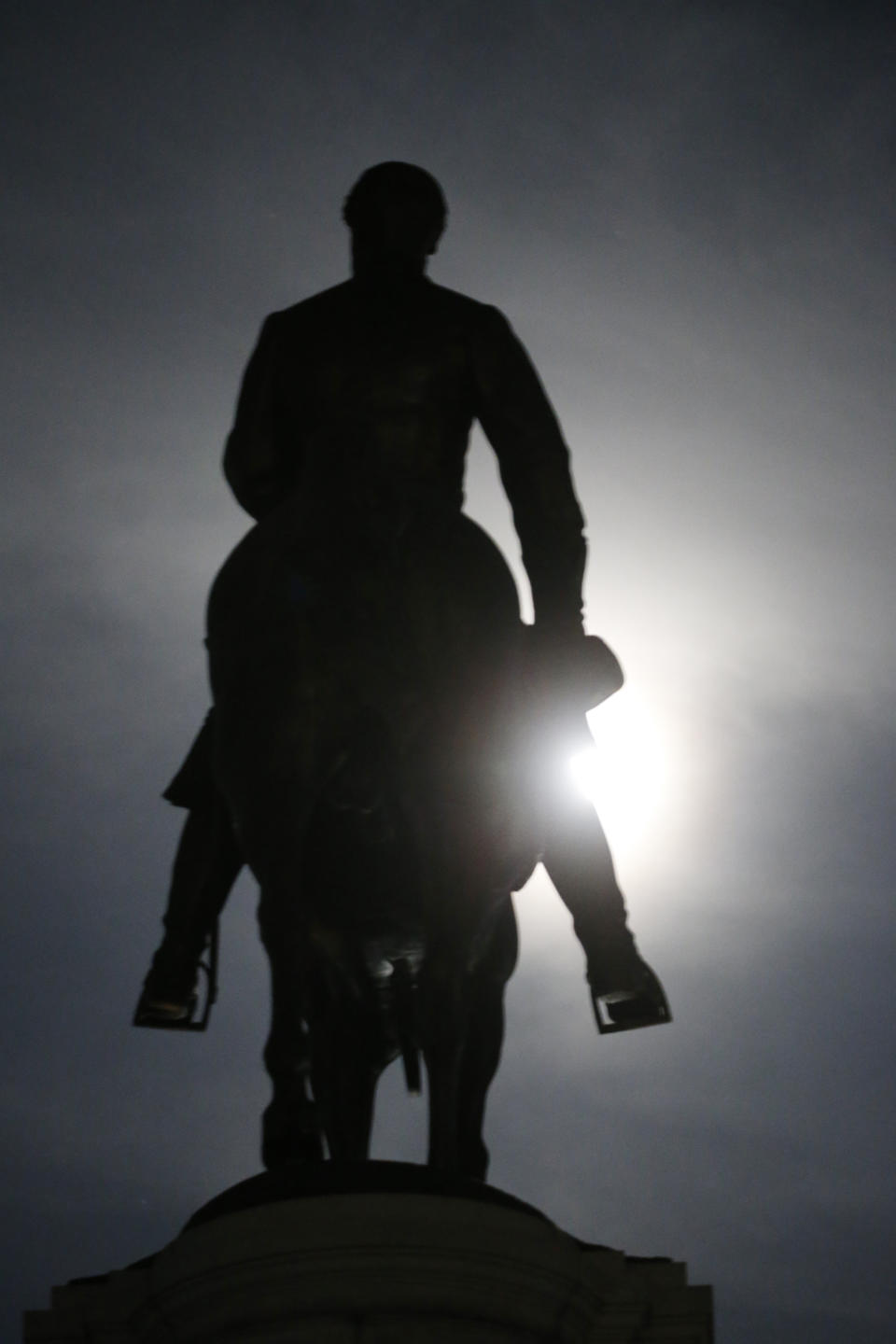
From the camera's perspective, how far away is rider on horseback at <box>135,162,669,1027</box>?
8.70 m

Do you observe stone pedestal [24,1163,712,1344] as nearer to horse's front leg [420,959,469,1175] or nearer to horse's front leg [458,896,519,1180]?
horse's front leg [420,959,469,1175]

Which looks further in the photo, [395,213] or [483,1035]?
[395,213]

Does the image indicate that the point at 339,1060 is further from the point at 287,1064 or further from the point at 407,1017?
the point at 287,1064

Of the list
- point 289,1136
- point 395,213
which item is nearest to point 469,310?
point 395,213

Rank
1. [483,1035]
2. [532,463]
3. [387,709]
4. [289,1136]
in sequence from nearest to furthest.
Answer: [289,1136]
[387,709]
[483,1035]
[532,463]

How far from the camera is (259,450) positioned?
9.29 metres

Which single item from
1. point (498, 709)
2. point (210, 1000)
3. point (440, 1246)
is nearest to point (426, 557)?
point (498, 709)

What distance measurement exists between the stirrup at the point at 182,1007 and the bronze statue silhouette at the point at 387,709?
15 mm

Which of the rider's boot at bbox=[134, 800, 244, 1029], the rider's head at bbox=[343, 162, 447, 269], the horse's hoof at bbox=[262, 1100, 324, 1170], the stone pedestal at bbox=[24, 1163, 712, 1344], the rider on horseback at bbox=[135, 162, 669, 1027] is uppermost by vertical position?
the rider's head at bbox=[343, 162, 447, 269]

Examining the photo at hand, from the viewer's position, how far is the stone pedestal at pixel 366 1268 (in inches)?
272

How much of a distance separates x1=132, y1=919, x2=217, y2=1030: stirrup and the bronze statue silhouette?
0.05ft

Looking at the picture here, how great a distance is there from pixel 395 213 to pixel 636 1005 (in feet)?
12.1

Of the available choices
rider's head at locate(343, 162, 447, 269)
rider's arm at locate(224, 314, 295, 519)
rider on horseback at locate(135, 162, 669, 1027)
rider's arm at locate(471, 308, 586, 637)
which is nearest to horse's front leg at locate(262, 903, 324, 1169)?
rider on horseback at locate(135, 162, 669, 1027)

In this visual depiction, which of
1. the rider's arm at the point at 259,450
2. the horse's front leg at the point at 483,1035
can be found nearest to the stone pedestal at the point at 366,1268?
the horse's front leg at the point at 483,1035
